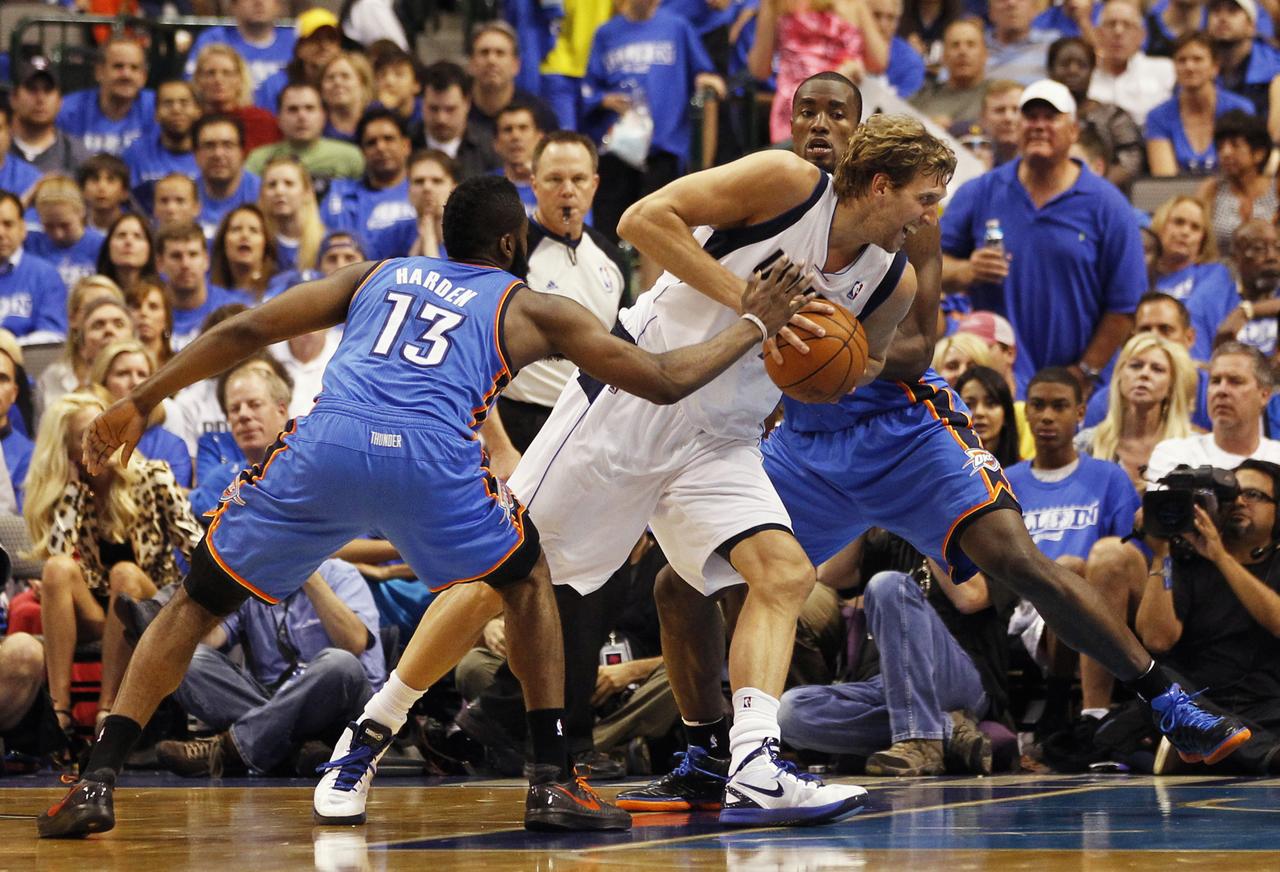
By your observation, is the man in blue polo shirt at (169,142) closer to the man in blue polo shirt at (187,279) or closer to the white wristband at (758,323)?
the man in blue polo shirt at (187,279)

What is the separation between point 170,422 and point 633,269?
116 inches

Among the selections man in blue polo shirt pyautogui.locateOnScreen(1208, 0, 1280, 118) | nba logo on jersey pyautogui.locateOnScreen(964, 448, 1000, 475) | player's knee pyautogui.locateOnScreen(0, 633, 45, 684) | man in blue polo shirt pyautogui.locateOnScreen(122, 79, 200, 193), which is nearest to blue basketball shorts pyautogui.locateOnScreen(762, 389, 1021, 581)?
nba logo on jersey pyautogui.locateOnScreen(964, 448, 1000, 475)

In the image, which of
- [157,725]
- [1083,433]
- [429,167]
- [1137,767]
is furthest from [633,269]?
[1137,767]

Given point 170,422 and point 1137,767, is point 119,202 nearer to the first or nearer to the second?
point 170,422

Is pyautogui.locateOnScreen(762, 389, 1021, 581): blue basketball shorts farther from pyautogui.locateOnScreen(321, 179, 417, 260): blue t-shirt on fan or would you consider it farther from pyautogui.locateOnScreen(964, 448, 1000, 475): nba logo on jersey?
pyautogui.locateOnScreen(321, 179, 417, 260): blue t-shirt on fan

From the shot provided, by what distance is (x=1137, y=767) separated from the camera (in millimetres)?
7598

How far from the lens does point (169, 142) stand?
13.6 metres

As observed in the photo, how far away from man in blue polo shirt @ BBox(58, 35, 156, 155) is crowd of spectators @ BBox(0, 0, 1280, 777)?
0.09 feet

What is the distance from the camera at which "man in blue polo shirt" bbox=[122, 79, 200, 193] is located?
13.5 meters

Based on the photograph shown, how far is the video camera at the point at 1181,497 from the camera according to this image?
24.1 ft

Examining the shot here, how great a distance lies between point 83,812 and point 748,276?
8.15 feet

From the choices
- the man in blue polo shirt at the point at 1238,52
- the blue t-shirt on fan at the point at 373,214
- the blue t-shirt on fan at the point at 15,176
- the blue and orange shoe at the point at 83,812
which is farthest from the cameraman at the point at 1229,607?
the blue t-shirt on fan at the point at 15,176

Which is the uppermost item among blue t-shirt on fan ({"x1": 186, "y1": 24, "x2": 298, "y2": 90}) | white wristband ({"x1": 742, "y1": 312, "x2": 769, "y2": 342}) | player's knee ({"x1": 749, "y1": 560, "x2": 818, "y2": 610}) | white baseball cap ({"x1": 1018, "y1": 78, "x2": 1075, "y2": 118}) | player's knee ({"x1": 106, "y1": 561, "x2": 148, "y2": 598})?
blue t-shirt on fan ({"x1": 186, "y1": 24, "x2": 298, "y2": 90})

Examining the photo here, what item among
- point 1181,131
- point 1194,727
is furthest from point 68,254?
point 1194,727
